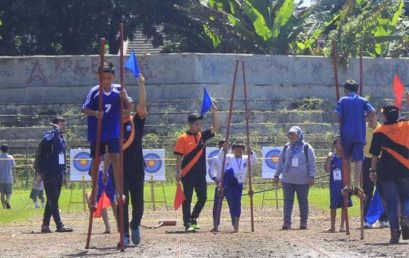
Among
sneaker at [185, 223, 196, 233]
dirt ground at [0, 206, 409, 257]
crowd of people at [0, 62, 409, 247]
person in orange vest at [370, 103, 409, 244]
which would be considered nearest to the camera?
dirt ground at [0, 206, 409, 257]

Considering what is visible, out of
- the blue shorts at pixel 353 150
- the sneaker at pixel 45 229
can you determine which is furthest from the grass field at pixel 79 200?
the blue shorts at pixel 353 150

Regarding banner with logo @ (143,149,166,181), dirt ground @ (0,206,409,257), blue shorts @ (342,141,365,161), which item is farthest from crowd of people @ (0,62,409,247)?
banner with logo @ (143,149,166,181)

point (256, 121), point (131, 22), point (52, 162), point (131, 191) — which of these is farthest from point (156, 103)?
point (131, 191)

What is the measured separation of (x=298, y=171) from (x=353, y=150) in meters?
2.74

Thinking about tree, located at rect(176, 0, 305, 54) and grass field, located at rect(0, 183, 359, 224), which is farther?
tree, located at rect(176, 0, 305, 54)

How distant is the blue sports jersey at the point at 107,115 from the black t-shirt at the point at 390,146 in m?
3.67

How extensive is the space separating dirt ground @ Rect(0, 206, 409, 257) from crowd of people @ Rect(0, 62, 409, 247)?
0.48 metres

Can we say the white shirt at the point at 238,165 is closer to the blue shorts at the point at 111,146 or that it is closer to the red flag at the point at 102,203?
the red flag at the point at 102,203

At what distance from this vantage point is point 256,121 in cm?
4266

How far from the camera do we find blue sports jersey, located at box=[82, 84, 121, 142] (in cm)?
1552

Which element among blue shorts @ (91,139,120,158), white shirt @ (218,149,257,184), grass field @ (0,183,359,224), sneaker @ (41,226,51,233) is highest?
blue shorts @ (91,139,120,158)

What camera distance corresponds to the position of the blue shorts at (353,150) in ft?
58.9

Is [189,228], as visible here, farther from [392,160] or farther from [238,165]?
[392,160]

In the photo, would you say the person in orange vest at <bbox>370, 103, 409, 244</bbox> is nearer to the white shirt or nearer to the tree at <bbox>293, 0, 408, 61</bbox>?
the white shirt
